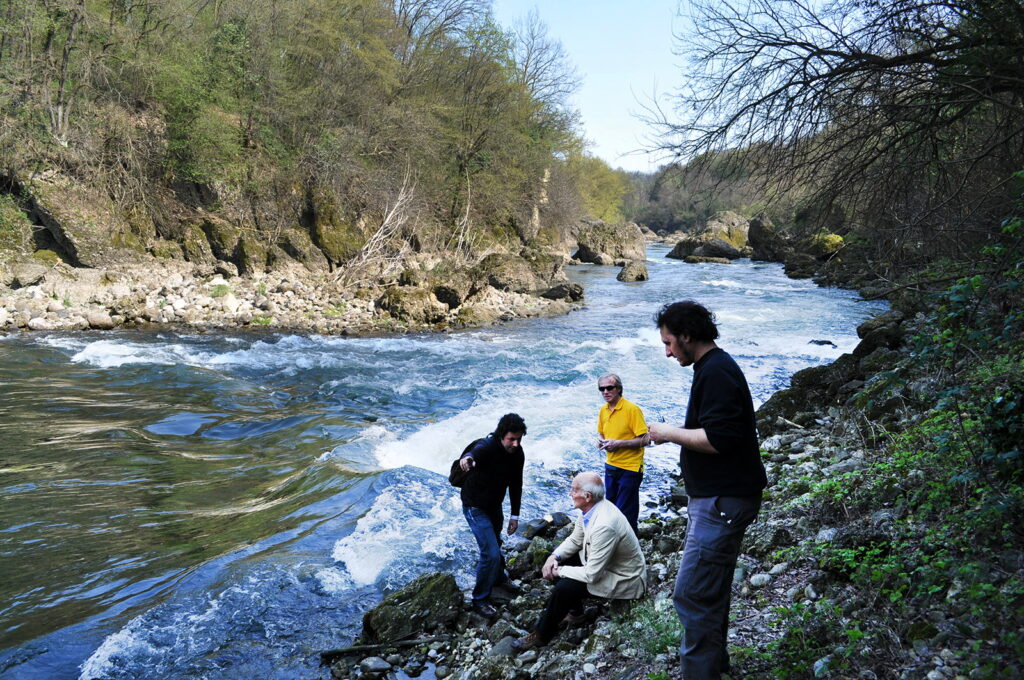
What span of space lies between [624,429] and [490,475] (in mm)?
1267

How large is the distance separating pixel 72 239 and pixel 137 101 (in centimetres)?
610

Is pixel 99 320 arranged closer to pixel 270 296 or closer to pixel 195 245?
pixel 270 296

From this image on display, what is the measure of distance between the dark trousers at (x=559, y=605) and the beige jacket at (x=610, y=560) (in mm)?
65

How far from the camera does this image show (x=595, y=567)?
462cm

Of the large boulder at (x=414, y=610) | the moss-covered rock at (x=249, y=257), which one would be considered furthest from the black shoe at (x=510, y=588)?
the moss-covered rock at (x=249, y=257)

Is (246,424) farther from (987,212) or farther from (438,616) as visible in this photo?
(987,212)

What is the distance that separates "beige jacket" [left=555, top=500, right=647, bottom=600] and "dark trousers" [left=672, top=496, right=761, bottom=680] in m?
1.30

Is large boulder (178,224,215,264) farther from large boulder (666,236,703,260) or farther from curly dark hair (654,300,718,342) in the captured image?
large boulder (666,236,703,260)

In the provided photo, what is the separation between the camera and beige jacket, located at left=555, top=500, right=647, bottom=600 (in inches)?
182

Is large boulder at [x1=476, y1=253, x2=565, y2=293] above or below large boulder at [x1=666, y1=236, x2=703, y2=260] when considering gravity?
below

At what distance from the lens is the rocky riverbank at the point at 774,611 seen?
3.37 m

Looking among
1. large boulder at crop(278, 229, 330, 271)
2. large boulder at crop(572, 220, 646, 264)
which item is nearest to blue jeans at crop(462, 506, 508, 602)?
large boulder at crop(278, 229, 330, 271)

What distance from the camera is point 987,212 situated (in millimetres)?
6637

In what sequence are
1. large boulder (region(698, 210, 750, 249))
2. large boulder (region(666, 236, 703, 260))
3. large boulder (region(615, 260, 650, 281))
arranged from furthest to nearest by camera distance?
1. large boulder (region(666, 236, 703, 260))
2. large boulder (region(698, 210, 750, 249))
3. large boulder (region(615, 260, 650, 281))
